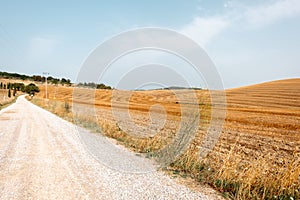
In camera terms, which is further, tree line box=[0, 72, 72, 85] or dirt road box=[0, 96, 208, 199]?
tree line box=[0, 72, 72, 85]

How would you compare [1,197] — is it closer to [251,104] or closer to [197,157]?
[197,157]

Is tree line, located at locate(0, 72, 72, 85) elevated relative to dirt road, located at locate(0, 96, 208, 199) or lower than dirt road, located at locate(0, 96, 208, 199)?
elevated

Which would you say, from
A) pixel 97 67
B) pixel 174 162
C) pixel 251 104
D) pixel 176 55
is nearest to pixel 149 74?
pixel 176 55

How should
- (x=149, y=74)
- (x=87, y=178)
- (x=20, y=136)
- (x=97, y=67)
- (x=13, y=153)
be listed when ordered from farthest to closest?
(x=20, y=136), (x=97, y=67), (x=149, y=74), (x=13, y=153), (x=87, y=178)

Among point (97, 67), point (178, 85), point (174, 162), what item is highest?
point (97, 67)

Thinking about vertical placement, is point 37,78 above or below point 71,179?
above

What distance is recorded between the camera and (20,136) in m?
11.8

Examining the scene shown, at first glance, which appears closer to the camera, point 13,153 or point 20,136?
point 13,153

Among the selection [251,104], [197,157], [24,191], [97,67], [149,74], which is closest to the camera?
[24,191]

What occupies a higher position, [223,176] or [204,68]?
[204,68]

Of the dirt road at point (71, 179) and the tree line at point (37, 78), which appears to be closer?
the dirt road at point (71, 179)

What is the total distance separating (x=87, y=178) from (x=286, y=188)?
420 cm

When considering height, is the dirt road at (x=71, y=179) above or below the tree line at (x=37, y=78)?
below

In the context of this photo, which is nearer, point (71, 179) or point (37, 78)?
point (71, 179)
